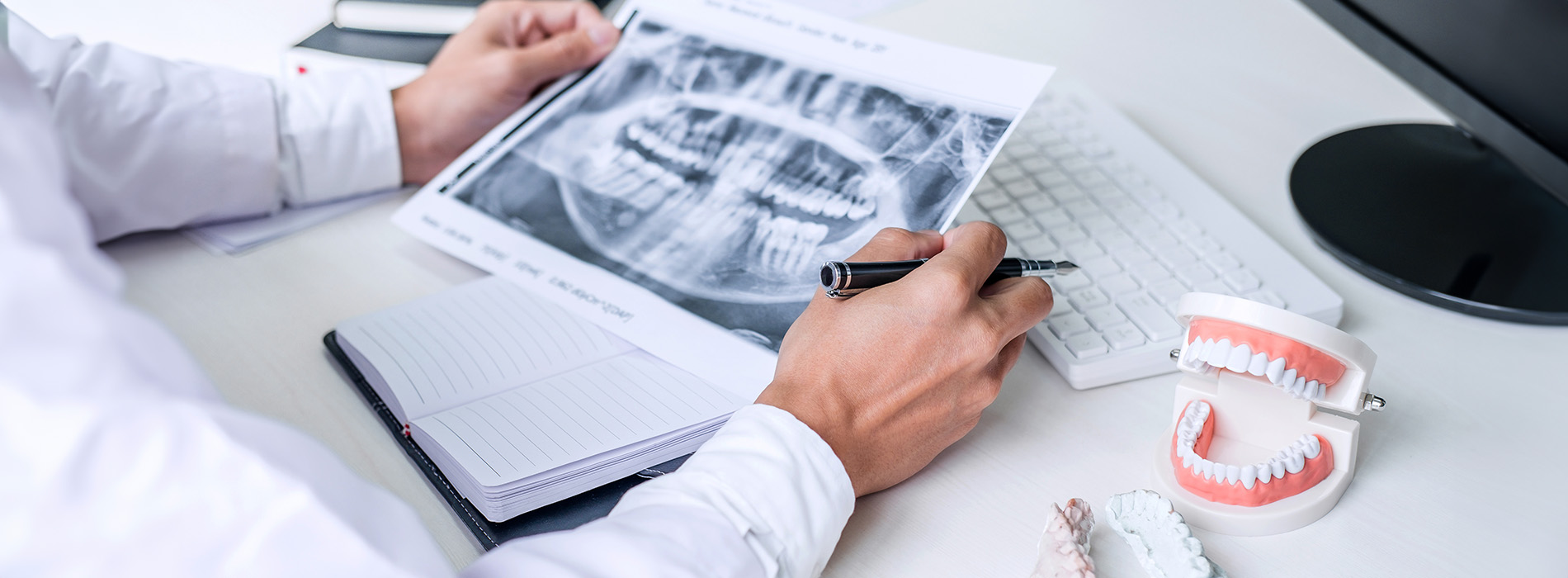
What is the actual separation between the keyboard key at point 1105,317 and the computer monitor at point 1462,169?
0.23 meters

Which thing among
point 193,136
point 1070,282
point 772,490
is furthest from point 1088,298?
point 193,136

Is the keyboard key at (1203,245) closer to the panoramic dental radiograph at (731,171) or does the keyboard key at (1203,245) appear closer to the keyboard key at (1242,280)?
the keyboard key at (1242,280)

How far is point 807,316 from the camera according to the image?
2.25 feet

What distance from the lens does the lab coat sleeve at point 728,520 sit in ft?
1.65

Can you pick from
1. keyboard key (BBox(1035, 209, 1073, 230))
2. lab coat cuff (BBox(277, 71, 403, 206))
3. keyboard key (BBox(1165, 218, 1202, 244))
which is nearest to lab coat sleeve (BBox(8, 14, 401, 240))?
lab coat cuff (BBox(277, 71, 403, 206))

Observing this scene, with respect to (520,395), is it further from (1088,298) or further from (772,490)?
(1088,298)

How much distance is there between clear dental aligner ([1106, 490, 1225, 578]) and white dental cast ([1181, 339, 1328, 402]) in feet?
0.28

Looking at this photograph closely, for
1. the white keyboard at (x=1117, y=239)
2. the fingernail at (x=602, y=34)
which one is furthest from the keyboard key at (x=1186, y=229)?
the fingernail at (x=602, y=34)

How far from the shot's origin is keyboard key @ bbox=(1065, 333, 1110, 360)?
0.73 metres

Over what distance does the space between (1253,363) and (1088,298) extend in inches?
8.3

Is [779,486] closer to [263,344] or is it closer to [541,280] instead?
[541,280]

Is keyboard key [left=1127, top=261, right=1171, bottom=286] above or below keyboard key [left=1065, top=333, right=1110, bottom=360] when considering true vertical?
above

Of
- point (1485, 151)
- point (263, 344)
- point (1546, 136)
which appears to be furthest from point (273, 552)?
point (1485, 151)

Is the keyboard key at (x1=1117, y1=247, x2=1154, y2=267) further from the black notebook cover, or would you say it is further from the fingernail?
the fingernail
